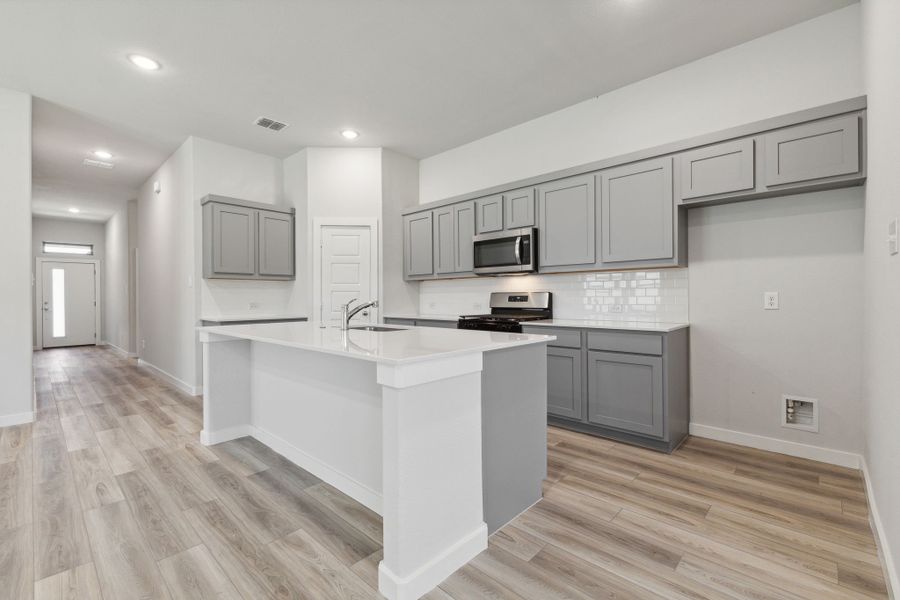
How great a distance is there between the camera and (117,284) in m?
8.52

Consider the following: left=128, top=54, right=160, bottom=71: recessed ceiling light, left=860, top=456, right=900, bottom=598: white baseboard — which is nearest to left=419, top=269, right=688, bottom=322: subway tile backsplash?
left=860, top=456, right=900, bottom=598: white baseboard

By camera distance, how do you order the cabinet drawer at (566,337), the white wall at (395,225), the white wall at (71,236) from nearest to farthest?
the cabinet drawer at (566,337), the white wall at (395,225), the white wall at (71,236)

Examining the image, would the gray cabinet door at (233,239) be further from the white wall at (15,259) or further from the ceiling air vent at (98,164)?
the ceiling air vent at (98,164)

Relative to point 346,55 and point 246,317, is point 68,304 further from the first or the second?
point 346,55

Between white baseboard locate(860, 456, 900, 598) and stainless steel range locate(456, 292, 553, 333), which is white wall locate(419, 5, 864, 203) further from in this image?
white baseboard locate(860, 456, 900, 598)

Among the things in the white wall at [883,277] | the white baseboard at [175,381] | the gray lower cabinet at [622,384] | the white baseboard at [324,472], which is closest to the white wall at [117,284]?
the white baseboard at [175,381]

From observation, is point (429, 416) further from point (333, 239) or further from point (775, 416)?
point (333, 239)

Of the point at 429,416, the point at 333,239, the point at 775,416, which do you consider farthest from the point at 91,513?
the point at 775,416

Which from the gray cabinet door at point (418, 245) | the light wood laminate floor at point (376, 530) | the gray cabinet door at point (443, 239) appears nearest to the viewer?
the light wood laminate floor at point (376, 530)

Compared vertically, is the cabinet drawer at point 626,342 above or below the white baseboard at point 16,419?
above

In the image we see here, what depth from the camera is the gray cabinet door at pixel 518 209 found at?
3867 mm

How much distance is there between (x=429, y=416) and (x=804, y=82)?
3.21m

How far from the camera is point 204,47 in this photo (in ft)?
9.65

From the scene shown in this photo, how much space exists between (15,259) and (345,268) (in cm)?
278
